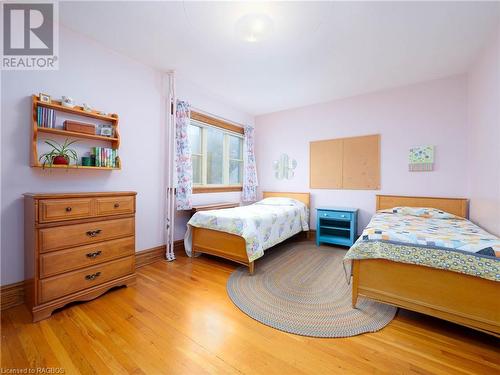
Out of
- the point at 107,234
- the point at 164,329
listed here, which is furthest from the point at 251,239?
the point at 107,234

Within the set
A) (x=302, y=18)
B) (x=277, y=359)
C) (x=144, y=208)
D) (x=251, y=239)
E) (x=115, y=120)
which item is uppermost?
(x=302, y=18)

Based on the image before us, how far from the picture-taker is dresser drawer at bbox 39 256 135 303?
169 centimetres

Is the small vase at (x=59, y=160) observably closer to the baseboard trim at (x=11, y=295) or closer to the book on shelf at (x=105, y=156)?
the book on shelf at (x=105, y=156)

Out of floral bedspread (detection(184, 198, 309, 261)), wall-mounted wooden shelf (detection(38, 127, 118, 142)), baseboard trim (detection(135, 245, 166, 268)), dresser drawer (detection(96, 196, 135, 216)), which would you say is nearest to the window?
floral bedspread (detection(184, 198, 309, 261))

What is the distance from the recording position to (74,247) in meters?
1.84

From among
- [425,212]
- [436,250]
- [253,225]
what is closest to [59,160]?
[253,225]

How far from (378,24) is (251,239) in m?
2.46

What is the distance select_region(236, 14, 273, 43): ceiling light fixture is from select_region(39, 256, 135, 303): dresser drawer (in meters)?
2.44

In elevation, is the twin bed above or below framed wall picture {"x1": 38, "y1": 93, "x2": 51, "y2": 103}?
below

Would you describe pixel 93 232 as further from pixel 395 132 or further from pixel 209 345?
pixel 395 132

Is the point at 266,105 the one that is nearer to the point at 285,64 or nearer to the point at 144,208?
the point at 285,64

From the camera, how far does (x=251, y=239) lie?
98.3 inches

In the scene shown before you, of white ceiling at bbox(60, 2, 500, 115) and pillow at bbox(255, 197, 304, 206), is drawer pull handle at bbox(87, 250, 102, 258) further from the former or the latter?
pillow at bbox(255, 197, 304, 206)

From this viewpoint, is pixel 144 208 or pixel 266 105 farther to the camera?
pixel 266 105
